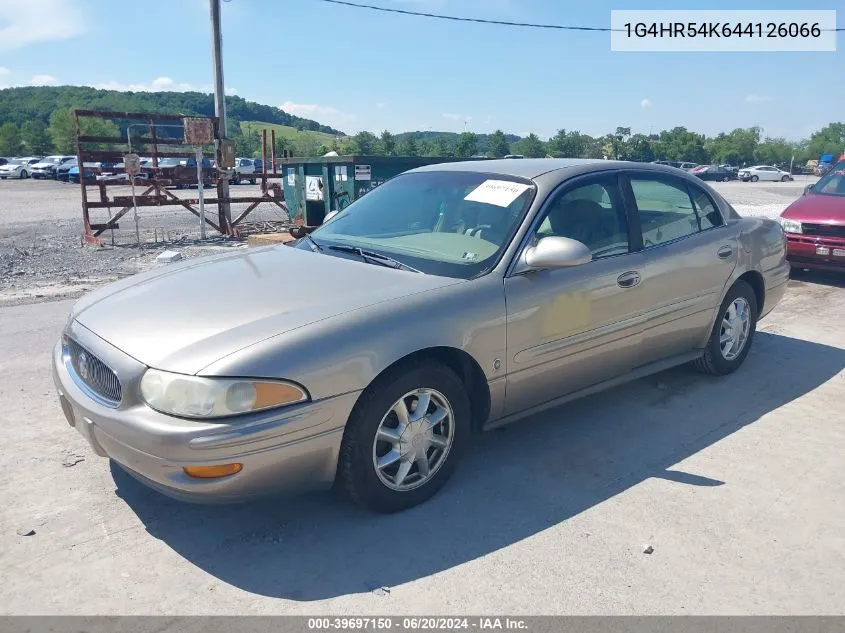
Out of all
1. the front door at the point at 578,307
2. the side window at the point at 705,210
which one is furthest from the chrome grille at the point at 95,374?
the side window at the point at 705,210

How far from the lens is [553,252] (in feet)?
11.2

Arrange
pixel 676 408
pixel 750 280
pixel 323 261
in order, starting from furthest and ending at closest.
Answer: pixel 750 280, pixel 676 408, pixel 323 261

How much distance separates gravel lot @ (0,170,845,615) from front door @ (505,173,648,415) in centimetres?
46

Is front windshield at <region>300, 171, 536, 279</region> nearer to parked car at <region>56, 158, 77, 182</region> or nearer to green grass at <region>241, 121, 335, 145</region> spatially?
parked car at <region>56, 158, 77, 182</region>

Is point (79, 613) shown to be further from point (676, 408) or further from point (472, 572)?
point (676, 408)

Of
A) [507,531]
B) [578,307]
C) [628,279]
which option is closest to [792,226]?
[628,279]

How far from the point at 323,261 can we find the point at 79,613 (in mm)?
2027

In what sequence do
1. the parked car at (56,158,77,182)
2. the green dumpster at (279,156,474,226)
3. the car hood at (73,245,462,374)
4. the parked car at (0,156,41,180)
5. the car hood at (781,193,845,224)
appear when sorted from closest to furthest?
the car hood at (73,245,462,374) → the car hood at (781,193,845,224) → the green dumpster at (279,156,474,226) → the parked car at (56,158,77,182) → the parked car at (0,156,41,180)

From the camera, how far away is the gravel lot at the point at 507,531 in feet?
8.59

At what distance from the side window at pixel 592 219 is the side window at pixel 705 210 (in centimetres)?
97

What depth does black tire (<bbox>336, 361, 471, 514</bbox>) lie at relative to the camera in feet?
9.59

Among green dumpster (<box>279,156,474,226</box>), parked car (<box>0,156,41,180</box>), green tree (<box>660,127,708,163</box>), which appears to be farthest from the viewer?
green tree (<box>660,127,708,163</box>)

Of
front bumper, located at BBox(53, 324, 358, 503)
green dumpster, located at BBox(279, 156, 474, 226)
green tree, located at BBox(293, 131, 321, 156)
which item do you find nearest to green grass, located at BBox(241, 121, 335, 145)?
green tree, located at BBox(293, 131, 321, 156)

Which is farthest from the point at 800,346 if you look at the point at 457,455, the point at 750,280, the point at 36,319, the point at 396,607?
the point at 36,319
